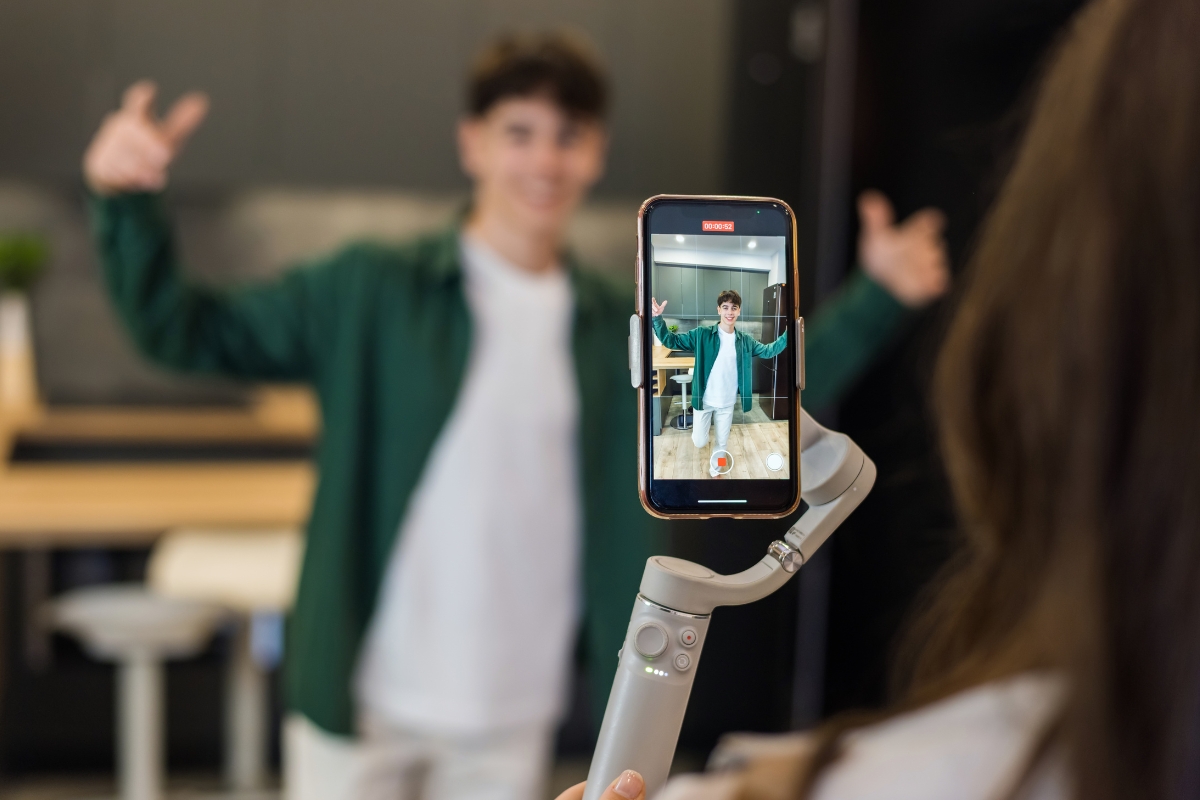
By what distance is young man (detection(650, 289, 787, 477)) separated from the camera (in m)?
0.21

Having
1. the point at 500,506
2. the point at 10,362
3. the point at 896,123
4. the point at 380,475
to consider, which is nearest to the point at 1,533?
the point at 10,362

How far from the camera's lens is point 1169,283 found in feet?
0.70

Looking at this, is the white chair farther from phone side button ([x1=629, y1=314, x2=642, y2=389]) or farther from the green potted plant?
the green potted plant

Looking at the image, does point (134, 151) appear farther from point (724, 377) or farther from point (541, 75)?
point (724, 377)

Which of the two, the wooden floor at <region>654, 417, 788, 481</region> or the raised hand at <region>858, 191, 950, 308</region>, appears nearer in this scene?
the wooden floor at <region>654, 417, 788, 481</region>

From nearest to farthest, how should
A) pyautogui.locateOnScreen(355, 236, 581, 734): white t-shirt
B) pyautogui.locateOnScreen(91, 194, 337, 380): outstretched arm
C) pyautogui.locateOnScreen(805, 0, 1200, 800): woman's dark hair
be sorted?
pyautogui.locateOnScreen(805, 0, 1200, 800): woman's dark hair < pyautogui.locateOnScreen(355, 236, 581, 734): white t-shirt < pyautogui.locateOnScreen(91, 194, 337, 380): outstretched arm

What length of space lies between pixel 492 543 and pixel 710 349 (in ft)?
1.55

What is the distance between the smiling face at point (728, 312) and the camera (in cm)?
22

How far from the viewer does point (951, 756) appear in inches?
9.0

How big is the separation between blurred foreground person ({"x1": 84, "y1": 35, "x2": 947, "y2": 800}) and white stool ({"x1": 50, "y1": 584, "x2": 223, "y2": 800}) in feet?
1.60

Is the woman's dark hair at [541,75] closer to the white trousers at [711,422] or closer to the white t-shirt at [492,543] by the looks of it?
the white t-shirt at [492,543]

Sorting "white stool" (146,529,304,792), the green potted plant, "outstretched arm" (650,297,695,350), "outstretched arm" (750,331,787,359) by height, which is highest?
"outstretched arm" (650,297,695,350)

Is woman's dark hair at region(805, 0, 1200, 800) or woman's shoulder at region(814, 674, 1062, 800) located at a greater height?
woman's dark hair at region(805, 0, 1200, 800)

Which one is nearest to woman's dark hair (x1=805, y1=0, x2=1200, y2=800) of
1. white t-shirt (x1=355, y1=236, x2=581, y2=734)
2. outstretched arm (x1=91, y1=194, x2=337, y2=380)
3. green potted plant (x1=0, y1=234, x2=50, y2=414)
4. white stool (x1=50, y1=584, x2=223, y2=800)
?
white t-shirt (x1=355, y1=236, x2=581, y2=734)
